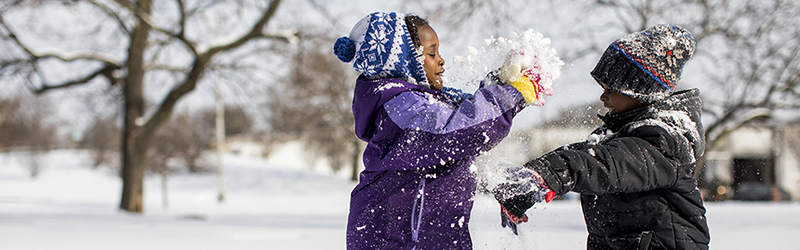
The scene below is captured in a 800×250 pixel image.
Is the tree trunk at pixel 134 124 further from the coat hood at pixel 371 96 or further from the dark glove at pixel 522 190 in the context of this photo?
the dark glove at pixel 522 190

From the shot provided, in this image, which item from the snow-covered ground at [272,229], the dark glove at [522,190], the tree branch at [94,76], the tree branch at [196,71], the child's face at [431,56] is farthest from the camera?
the tree branch at [94,76]

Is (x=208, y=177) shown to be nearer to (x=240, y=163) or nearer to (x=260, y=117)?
(x=240, y=163)

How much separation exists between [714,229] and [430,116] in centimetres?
656

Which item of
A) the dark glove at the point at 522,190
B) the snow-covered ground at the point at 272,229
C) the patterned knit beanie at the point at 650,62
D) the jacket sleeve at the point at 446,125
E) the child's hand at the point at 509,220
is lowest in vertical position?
the snow-covered ground at the point at 272,229

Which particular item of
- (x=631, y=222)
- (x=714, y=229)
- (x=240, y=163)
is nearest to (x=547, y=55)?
(x=631, y=222)

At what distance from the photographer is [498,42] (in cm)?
167

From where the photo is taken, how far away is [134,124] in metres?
11.6

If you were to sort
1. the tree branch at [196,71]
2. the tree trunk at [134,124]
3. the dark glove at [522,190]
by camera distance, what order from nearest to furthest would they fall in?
Result: the dark glove at [522,190] → the tree branch at [196,71] → the tree trunk at [134,124]

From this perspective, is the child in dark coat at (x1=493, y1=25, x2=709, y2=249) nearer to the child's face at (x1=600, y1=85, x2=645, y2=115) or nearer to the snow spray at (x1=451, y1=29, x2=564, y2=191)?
the child's face at (x1=600, y1=85, x2=645, y2=115)

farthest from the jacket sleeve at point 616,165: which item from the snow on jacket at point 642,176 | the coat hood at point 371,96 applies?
the coat hood at point 371,96

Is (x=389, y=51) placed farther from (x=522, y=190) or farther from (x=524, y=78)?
(x=522, y=190)

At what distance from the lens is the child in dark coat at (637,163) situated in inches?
51.8

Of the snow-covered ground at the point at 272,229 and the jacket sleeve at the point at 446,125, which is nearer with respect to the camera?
the jacket sleeve at the point at 446,125

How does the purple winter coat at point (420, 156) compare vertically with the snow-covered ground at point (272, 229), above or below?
above
